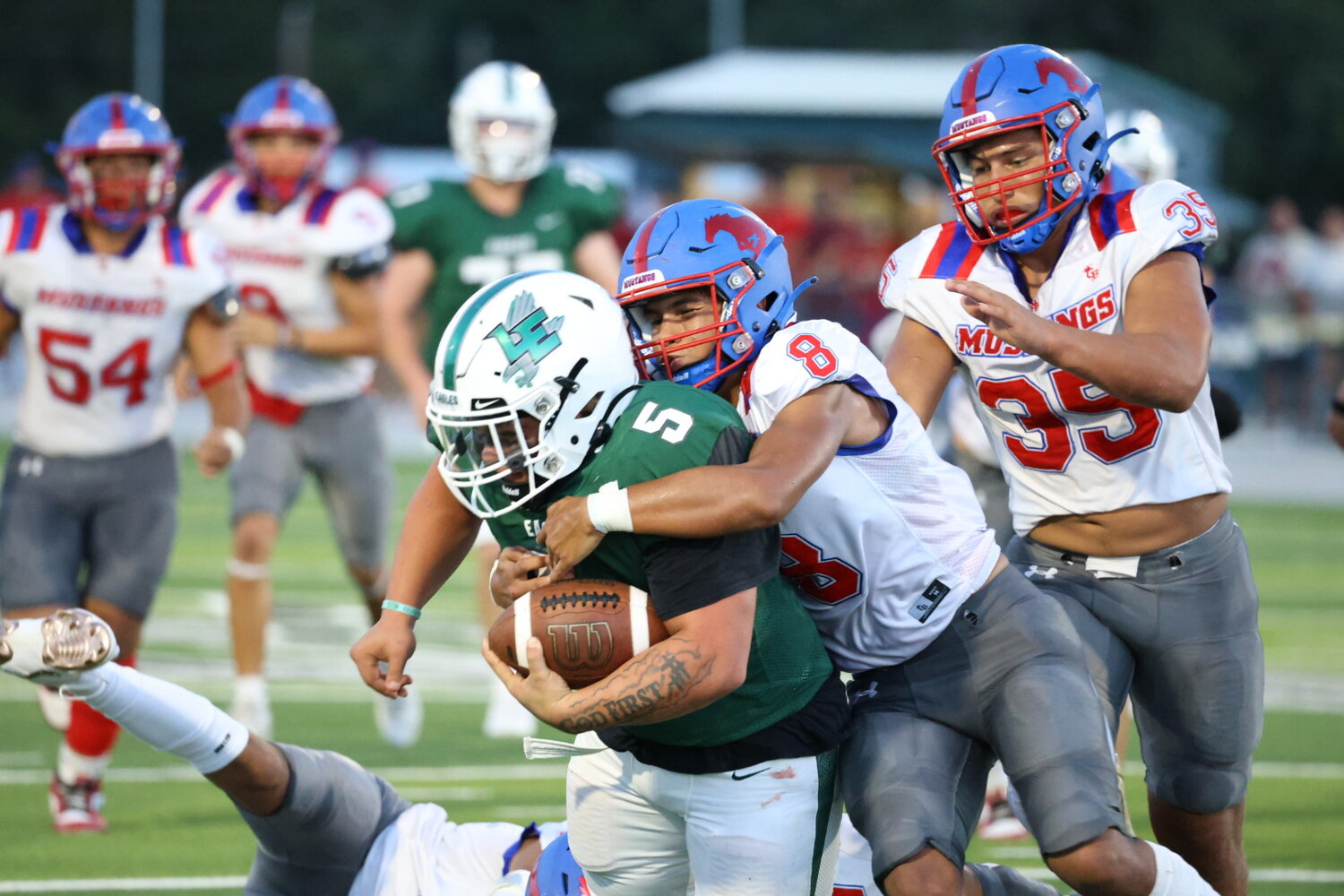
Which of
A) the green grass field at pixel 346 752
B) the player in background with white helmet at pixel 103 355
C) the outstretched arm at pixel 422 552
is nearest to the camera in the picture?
the outstretched arm at pixel 422 552

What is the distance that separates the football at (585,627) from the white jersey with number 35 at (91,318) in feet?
9.72

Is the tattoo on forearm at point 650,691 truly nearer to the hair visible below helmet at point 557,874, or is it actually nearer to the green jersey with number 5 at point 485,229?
the hair visible below helmet at point 557,874

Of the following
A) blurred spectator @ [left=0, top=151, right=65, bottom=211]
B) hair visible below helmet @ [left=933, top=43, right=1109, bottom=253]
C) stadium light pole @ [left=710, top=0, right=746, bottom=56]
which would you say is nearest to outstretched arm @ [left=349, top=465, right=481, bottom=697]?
hair visible below helmet @ [left=933, top=43, right=1109, bottom=253]

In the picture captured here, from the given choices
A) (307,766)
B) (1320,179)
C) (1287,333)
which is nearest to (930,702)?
(307,766)

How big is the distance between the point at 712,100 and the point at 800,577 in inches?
760

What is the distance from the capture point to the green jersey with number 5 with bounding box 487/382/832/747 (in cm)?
331

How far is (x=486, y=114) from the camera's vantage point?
24.0ft

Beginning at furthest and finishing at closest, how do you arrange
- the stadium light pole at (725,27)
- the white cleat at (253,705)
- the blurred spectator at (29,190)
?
the stadium light pole at (725,27), the blurred spectator at (29,190), the white cleat at (253,705)

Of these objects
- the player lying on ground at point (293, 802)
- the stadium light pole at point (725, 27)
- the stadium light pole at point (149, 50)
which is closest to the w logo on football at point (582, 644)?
the player lying on ground at point (293, 802)

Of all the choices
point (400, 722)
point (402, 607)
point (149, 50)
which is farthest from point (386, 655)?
point (149, 50)

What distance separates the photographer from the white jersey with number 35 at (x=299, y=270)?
7.24 m

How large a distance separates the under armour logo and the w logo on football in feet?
2.40

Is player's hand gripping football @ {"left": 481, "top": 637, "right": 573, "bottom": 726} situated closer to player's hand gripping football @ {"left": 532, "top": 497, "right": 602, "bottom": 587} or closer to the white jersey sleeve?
player's hand gripping football @ {"left": 532, "top": 497, "right": 602, "bottom": 587}

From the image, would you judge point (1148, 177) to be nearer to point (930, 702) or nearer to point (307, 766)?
point (930, 702)
